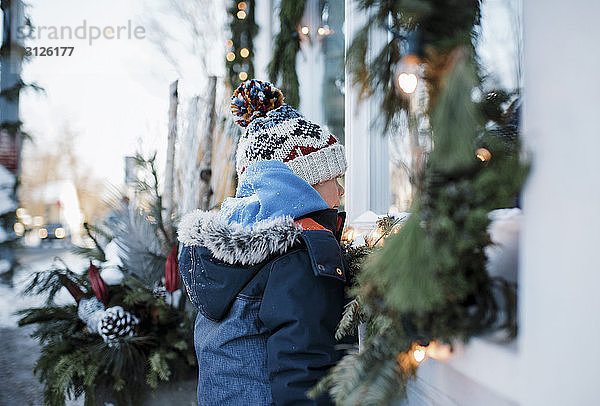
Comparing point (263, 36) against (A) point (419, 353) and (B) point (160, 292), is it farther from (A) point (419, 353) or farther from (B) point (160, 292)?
(A) point (419, 353)

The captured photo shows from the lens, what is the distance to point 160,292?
1801mm

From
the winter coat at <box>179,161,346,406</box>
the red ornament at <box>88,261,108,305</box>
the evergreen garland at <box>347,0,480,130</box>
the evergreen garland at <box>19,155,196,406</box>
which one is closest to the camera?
the evergreen garland at <box>347,0,480,130</box>

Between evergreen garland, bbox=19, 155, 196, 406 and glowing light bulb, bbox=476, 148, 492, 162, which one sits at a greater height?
glowing light bulb, bbox=476, 148, 492, 162

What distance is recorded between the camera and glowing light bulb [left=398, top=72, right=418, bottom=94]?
53cm

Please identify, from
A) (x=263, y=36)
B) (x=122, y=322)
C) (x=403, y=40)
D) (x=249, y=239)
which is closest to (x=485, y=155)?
(x=403, y=40)

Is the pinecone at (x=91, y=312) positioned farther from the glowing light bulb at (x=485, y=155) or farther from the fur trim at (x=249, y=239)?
the glowing light bulb at (x=485, y=155)

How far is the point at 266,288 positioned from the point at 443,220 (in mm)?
598

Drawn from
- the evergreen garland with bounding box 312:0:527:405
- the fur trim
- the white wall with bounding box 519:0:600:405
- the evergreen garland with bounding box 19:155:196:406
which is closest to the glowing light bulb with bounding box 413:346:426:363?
the evergreen garland with bounding box 312:0:527:405

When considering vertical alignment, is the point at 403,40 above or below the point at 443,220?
above

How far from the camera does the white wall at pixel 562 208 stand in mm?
356

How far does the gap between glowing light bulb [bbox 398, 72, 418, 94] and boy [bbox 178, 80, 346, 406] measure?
43cm

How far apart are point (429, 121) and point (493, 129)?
0.08m

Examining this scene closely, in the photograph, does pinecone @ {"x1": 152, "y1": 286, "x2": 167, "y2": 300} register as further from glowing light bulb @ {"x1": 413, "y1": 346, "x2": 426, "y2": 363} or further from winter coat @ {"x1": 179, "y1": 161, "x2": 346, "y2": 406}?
glowing light bulb @ {"x1": 413, "y1": 346, "x2": 426, "y2": 363}

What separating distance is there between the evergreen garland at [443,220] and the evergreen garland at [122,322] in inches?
50.1
